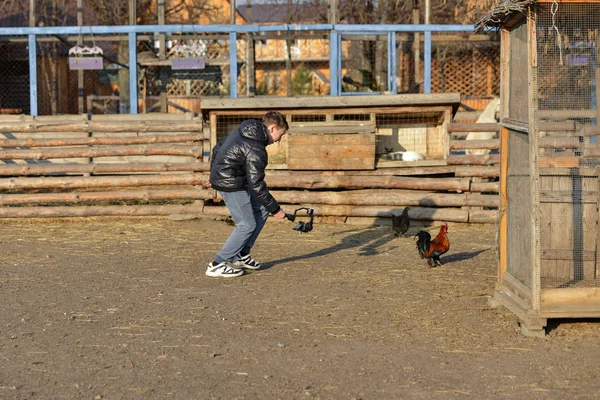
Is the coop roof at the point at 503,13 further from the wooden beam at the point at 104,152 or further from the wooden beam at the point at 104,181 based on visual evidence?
the wooden beam at the point at 104,152

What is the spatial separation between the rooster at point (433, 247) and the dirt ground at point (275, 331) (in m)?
0.15

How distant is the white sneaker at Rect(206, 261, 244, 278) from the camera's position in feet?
27.6

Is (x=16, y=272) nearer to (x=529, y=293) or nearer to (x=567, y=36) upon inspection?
(x=529, y=293)

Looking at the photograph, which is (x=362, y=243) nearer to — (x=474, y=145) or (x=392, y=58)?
(x=474, y=145)

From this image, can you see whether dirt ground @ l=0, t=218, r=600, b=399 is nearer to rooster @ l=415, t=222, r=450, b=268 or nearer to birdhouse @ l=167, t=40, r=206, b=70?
rooster @ l=415, t=222, r=450, b=268

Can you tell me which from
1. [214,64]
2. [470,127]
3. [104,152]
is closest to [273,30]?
[214,64]

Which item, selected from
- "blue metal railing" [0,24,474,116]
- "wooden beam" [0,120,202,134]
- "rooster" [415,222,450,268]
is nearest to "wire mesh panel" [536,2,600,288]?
"rooster" [415,222,450,268]

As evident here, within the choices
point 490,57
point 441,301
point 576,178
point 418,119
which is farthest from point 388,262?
point 490,57

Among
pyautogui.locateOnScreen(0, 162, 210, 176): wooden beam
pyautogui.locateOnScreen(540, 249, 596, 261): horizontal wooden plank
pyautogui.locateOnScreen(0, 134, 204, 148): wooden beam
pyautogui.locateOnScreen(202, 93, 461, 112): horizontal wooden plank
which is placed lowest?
pyautogui.locateOnScreen(540, 249, 596, 261): horizontal wooden plank

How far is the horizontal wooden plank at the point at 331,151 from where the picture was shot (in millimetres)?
12547

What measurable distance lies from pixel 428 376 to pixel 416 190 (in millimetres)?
7497

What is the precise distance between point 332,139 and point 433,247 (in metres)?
4.04

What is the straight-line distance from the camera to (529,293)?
20.9 feet

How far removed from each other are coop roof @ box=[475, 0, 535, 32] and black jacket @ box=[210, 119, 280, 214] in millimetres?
2290
